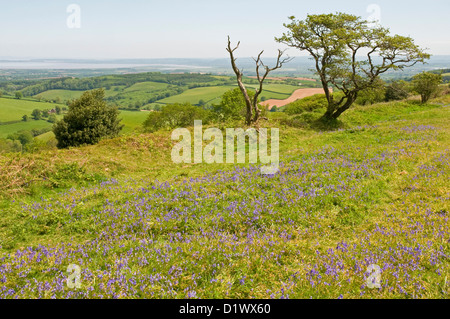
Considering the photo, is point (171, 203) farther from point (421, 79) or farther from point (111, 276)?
point (421, 79)

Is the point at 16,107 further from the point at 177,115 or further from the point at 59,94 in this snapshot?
the point at 177,115

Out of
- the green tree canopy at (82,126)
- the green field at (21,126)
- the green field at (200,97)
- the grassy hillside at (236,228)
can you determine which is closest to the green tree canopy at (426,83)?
the grassy hillside at (236,228)

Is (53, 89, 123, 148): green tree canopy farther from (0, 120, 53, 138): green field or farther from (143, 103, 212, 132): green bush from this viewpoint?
(0, 120, 53, 138): green field

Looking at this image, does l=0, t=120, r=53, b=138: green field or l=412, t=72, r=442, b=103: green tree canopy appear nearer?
l=412, t=72, r=442, b=103: green tree canopy

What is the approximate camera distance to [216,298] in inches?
182

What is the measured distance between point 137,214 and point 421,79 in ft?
153

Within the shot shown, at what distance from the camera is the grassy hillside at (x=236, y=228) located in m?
4.84

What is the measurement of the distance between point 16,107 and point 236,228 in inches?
6768

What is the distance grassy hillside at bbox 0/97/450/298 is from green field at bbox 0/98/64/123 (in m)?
141

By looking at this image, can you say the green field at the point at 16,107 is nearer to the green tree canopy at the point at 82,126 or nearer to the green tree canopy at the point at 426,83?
the green tree canopy at the point at 82,126

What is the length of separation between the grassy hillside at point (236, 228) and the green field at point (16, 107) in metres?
141

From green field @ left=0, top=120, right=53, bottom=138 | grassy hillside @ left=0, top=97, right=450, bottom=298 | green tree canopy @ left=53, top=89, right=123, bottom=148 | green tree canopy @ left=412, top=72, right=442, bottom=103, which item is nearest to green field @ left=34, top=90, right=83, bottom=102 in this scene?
green field @ left=0, top=120, right=53, bottom=138

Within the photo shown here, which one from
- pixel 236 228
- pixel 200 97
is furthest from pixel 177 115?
pixel 200 97

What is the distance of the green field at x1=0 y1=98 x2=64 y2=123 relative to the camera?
394 feet
